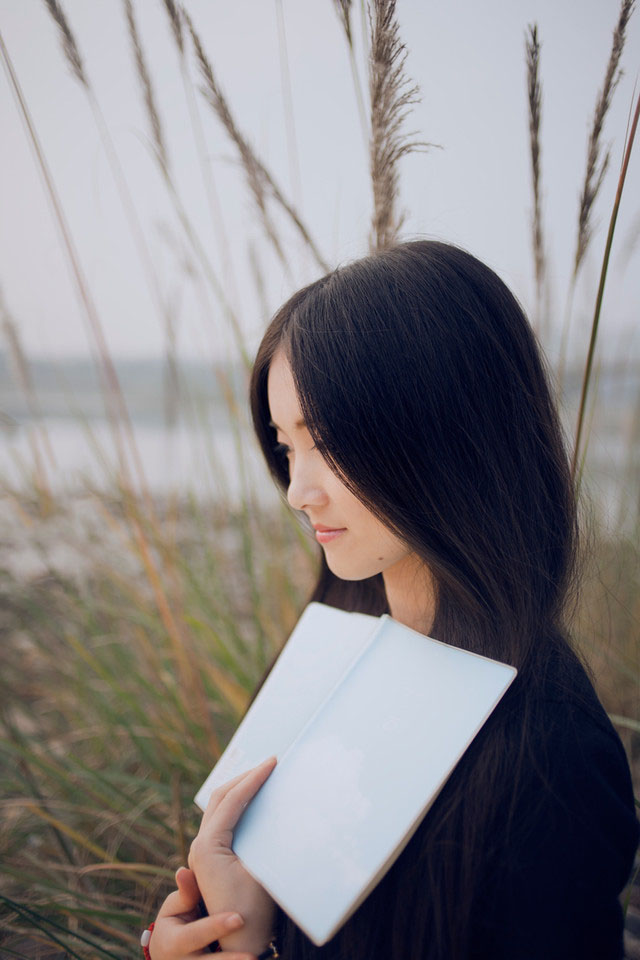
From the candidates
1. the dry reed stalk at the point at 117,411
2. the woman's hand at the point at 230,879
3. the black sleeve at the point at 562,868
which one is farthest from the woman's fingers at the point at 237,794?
the dry reed stalk at the point at 117,411

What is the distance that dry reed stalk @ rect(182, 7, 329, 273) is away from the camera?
2.67ft

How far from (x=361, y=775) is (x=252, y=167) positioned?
0.91 metres

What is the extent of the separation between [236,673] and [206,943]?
0.69 m

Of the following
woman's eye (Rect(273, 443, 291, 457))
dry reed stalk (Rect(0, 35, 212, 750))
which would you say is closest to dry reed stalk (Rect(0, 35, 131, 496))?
dry reed stalk (Rect(0, 35, 212, 750))

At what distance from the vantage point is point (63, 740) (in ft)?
4.53

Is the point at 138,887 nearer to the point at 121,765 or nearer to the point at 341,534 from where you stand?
the point at 121,765

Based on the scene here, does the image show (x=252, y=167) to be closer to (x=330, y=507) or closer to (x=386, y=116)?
(x=386, y=116)

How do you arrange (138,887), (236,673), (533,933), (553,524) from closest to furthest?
(533,933)
(553,524)
(138,887)
(236,673)

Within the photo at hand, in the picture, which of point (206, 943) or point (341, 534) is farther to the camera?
point (341, 534)

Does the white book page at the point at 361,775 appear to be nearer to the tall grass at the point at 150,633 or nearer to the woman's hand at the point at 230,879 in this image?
the woman's hand at the point at 230,879

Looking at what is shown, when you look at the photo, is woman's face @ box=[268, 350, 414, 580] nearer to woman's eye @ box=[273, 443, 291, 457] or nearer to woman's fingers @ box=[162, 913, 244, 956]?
woman's eye @ box=[273, 443, 291, 457]

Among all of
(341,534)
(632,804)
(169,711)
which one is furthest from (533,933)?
(169,711)

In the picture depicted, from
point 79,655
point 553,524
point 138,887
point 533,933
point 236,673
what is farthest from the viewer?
point 79,655

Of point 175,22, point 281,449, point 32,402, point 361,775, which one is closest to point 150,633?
point 32,402
